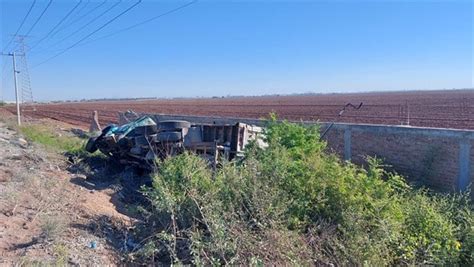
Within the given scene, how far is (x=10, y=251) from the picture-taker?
4535 millimetres

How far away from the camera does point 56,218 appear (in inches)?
212

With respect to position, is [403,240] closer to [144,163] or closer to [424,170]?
[424,170]

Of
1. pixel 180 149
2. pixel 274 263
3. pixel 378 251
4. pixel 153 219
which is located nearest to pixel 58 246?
pixel 153 219

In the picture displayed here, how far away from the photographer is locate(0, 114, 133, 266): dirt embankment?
4.58 meters

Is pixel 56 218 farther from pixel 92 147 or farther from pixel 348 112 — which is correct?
pixel 348 112

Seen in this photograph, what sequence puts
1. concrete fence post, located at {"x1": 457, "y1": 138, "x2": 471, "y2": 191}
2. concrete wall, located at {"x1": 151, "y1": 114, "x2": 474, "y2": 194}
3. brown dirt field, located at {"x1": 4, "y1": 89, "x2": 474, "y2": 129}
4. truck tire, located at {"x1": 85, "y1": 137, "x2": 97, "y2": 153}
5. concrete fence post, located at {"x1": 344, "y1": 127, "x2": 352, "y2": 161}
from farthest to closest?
brown dirt field, located at {"x1": 4, "y1": 89, "x2": 474, "y2": 129} < truck tire, located at {"x1": 85, "y1": 137, "x2": 97, "y2": 153} < concrete fence post, located at {"x1": 344, "y1": 127, "x2": 352, "y2": 161} < concrete wall, located at {"x1": 151, "y1": 114, "x2": 474, "y2": 194} < concrete fence post, located at {"x1": 457, "y1": 138, "x2": 471, "y2": 191}

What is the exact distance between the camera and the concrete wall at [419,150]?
8359 mm

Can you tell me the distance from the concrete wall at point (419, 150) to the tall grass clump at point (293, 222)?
2424 mm

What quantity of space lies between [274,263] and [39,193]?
16.1ft

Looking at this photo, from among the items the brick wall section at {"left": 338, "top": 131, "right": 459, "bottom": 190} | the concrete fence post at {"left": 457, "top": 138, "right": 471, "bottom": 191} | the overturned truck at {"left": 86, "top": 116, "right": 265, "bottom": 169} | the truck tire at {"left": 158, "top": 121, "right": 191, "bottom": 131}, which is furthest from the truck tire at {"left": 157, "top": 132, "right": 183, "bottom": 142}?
the concrete fence post at {"left": 457, "top": 138, "right": 471, "bottom": 191}

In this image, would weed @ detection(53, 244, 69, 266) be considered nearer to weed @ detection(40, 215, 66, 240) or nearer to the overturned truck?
weed @ detection(40, 215, 66, 240)

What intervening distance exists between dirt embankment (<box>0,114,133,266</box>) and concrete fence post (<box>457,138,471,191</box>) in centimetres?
698

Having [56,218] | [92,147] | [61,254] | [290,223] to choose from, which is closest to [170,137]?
[92,147]

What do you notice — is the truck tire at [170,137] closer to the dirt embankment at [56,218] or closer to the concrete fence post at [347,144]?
the dirt embankment at [56,218]
